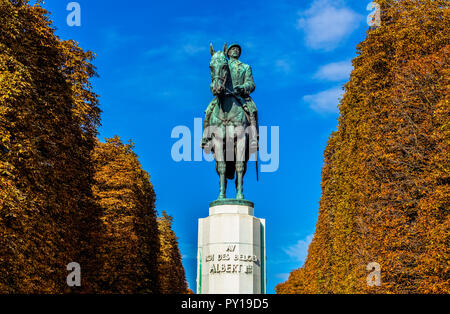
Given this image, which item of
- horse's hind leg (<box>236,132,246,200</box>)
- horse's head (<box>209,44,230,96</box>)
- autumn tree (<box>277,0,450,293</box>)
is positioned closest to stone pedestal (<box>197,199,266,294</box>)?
horse's hind leg (<box>236,132,246,200</box>)

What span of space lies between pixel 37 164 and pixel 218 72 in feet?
33.7

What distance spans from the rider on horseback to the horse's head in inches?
39.3

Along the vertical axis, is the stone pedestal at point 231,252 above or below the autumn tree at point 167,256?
below

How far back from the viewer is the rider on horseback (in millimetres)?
15422

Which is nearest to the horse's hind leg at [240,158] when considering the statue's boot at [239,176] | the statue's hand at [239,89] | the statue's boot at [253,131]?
the statue's boot at [239,176]

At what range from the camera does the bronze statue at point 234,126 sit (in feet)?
50.1

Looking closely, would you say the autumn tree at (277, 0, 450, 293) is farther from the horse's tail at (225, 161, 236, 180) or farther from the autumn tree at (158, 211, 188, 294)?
the autumn tree at (158, 211, 188, 294)

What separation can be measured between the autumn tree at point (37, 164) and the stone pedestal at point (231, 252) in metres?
7.52

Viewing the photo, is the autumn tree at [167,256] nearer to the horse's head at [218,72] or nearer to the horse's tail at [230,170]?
the horse's tail at [230,170]

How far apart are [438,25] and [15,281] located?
71.1 feet
